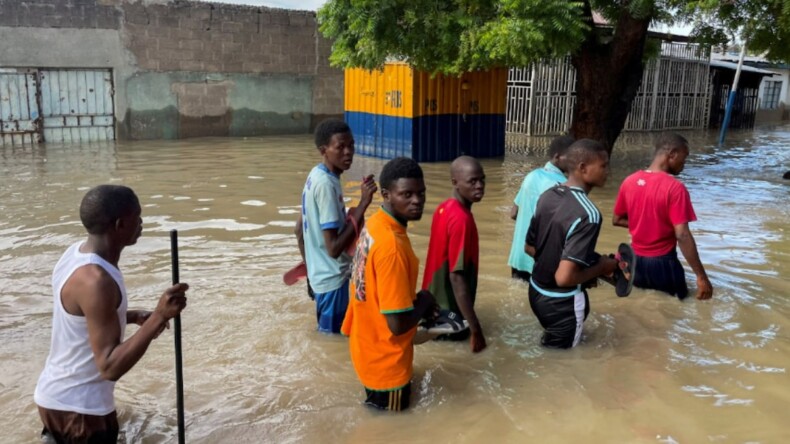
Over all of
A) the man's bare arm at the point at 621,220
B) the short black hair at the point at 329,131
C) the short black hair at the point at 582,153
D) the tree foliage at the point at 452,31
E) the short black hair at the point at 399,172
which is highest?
the tree foliage at the point at 452,31

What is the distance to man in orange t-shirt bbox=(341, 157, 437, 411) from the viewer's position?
332 cm

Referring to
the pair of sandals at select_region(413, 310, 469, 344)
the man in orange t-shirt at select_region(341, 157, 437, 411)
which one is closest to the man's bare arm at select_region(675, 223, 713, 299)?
the pair of sandals at select_region(413, 310, 469, 344)

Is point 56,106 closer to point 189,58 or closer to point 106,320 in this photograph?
point 189,58

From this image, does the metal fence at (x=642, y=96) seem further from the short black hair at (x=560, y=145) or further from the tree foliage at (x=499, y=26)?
the short black hair at (x=560, y=145)

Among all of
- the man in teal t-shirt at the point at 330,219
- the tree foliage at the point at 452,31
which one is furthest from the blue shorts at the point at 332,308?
the tree foliage at the point at 452,31

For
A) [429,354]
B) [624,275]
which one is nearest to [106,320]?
[429,354]

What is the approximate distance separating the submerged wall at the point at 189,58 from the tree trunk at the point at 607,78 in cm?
860

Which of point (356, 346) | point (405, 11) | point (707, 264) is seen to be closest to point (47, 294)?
point (356, 346)

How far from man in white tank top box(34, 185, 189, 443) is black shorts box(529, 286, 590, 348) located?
7.86ft

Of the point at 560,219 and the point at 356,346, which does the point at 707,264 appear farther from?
the point at 356,346

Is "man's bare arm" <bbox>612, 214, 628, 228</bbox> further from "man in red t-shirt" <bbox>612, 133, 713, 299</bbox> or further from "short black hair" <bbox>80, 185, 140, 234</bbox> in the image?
"short black hair" <bbox>80, 185, 140, 234</bbox>

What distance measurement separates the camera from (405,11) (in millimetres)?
10391

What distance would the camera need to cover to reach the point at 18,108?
1502 centimetres

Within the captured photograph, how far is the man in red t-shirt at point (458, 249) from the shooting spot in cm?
418
